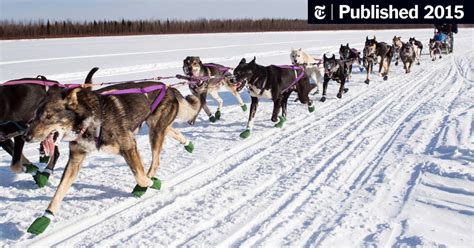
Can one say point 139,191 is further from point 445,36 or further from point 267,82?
point 445,36

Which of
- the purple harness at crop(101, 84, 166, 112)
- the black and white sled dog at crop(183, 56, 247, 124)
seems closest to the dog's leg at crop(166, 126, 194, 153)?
the purple harness at crop(101, 84, 166, 112)

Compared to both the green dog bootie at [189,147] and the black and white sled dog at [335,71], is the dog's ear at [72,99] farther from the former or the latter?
the black and white sled dog at [335,71]

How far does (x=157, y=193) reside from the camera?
3727 mm

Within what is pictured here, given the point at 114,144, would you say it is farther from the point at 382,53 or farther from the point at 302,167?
the point at 382,53

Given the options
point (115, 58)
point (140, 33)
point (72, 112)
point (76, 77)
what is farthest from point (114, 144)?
point (140, 33)

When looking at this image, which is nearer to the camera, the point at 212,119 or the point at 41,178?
the point at 41,178

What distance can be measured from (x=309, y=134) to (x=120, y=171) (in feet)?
8.38

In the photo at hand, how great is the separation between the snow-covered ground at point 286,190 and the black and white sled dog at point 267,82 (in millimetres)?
273

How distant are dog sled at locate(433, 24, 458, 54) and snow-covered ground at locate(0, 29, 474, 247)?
1250cm

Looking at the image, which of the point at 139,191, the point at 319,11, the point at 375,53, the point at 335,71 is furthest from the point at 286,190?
the point at 319,11

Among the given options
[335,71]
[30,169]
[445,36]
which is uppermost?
[445,36]

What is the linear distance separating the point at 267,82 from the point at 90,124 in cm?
349

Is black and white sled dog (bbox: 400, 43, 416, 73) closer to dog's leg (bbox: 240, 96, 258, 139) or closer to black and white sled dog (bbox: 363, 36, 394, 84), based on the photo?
black and white sled dog (bbox: 363, 36, 394, 84)

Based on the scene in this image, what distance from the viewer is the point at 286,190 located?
3.72 meters
